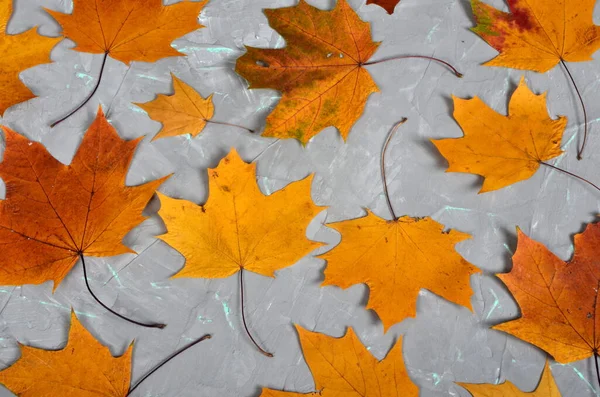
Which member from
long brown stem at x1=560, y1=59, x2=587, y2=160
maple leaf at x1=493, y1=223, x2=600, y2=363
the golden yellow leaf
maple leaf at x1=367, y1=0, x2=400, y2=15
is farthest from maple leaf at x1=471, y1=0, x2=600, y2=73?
the golden yellow leaf

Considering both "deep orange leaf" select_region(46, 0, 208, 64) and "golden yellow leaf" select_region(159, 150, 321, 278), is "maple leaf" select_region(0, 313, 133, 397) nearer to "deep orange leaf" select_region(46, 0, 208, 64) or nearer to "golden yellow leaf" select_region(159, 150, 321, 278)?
"golden yellow leaf" select_region(159, 150, 321, 278)

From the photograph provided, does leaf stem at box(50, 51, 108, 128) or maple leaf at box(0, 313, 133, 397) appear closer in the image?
maple leaf at box(0, 313, 133, 397)

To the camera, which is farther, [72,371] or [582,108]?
[582,108]

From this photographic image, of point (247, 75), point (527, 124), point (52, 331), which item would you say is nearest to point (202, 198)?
point (247, 75)

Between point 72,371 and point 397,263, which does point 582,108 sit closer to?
point 397,263

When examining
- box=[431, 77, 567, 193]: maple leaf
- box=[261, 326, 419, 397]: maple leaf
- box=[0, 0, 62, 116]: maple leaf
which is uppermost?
box=[0, 0, 62, 116]: maple leaf

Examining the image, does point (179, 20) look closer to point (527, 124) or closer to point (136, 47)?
point (136, 47)

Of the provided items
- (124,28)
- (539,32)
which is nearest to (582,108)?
(539,32)
